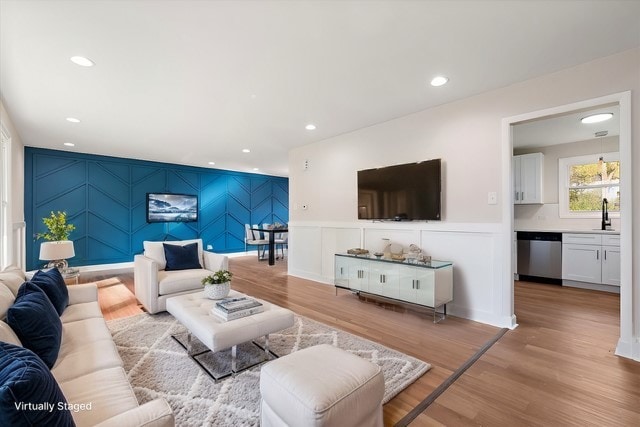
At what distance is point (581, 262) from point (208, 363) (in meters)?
5.34

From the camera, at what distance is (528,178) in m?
5.26

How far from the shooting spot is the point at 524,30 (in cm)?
206

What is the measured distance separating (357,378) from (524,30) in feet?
8.24

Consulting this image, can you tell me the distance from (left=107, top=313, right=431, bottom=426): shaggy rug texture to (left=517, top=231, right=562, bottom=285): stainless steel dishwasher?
390 centimetres

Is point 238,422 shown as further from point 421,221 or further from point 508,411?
point 421,221

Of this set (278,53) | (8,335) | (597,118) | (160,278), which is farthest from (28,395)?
(597,118)

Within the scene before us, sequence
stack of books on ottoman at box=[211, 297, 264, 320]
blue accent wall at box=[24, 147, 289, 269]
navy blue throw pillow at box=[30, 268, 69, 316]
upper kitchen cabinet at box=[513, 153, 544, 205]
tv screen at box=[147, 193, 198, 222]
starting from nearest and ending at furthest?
navy blue throw pillow at box=[30, 268, 69, 316] < stack of books on ottoman at box=[211, 297, 264, 320] < upper kitchen cabinet at box=[513, 153, 544, 205] < blue accent wall at box=[24, 147, 289, 269] < tv screen at box=[147, 193, 198, 222]

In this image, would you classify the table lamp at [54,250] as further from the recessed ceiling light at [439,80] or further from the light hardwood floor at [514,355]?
the recessed ceiling light at [439,80]

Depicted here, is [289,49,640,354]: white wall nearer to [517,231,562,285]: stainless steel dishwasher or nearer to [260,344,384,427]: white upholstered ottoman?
[260,344,384,427]: white upholstered ottoman

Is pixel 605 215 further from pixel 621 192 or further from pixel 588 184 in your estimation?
pixel 621 192

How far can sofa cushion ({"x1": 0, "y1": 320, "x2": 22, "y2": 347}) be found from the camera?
4.00 ft

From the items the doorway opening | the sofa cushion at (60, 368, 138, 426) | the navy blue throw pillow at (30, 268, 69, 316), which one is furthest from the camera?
the doorway opening

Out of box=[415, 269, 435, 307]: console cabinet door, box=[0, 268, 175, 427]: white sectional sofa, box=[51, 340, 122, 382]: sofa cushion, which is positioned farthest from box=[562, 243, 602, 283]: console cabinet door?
box=[51, 340, 122, 382]: sofa cushion

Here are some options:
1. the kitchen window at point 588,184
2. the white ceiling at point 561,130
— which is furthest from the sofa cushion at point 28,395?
the kitchen window at point 588,184
